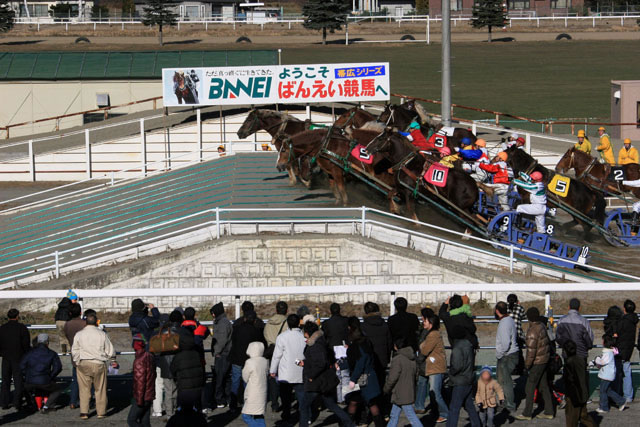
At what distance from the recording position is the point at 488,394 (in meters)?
12.7

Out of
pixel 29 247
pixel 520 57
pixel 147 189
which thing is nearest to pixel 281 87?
pixel 147 189

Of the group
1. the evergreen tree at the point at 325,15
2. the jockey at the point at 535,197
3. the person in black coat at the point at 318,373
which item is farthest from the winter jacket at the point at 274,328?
the evergreen tree at the point at 325,15

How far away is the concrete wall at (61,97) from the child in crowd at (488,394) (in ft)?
95.1

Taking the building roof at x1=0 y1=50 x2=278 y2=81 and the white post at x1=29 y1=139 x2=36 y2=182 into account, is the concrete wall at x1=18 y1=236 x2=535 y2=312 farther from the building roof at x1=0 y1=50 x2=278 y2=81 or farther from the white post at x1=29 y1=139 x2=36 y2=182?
the building roof at x1=0 y1=50 x2=278 y2=81

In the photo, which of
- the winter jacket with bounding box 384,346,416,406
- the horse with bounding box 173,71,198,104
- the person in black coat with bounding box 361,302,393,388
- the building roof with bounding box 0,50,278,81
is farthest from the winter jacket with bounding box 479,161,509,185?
the building roof with bounding box 0,50,278,81

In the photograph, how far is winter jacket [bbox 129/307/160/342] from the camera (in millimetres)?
13531

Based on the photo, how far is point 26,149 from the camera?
35.6 metres

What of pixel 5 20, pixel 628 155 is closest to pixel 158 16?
pixel 5 20

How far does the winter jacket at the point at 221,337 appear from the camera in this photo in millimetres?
13719

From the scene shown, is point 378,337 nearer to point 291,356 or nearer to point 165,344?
point 291,356

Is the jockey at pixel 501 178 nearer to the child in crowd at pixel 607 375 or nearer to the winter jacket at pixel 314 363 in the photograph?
the child in crowd at pixel 607 375

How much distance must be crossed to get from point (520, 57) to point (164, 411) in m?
56.9

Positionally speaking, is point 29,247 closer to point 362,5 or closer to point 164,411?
point 164,411

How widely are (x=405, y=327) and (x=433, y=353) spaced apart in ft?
1.90
